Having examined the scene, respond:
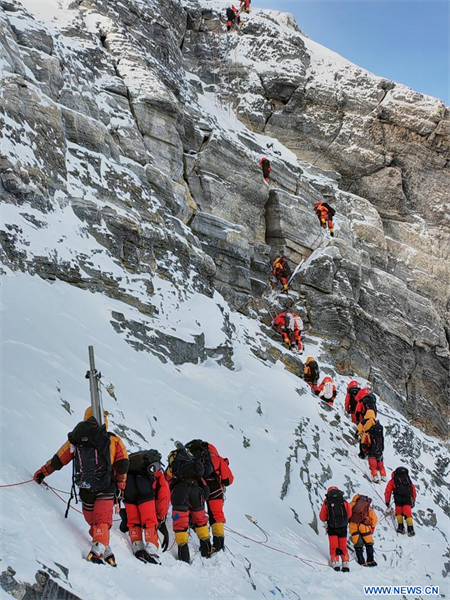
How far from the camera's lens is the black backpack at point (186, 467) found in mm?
8203

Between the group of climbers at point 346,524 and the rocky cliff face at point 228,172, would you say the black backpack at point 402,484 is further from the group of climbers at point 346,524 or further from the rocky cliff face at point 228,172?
the rocky cliff face at point 228,172

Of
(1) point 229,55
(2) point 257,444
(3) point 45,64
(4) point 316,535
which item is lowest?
(4) point 316,535

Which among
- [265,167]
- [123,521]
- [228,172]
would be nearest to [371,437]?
[123,521]

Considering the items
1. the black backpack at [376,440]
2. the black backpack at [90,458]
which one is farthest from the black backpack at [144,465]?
the black backpack at [376,440]

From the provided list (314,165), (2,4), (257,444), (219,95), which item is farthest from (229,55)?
(257,444)

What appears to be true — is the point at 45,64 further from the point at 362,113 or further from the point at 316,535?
the point at 362,113

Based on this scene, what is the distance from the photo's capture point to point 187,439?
466 inches

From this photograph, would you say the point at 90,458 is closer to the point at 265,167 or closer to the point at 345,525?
the point at 345,525

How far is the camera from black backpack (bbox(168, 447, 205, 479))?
8.20 m

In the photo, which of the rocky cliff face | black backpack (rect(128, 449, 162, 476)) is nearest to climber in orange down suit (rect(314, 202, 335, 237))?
the rocky cliff face

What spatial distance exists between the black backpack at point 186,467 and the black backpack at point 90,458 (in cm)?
178

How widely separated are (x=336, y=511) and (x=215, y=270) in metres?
10.6

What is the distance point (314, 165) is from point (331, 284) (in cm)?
1083

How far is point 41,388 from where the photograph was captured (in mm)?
9508
